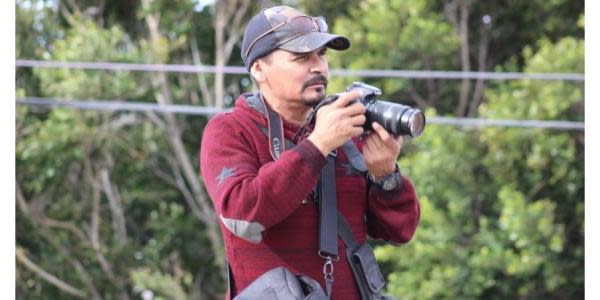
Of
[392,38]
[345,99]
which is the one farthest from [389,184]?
[392,38]

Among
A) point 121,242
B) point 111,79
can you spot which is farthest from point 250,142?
point 121,242

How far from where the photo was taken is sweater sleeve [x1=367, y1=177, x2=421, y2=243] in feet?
8.30

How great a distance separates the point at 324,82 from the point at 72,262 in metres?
9.19

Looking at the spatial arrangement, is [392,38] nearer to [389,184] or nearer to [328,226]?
[389,184]

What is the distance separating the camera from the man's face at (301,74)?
7.98ft

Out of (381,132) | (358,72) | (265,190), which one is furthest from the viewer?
(358,72)

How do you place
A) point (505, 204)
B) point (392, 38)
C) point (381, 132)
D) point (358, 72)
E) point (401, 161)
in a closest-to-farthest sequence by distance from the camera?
1. point (381, 132)
2. point (505, 204)
3. point (358, 72)
4. point (401, 161)
5. point (392, 38)

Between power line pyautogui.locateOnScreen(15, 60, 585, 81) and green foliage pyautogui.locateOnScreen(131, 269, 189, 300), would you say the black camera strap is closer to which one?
power line pyautogui.locateOnScreen(15, 60, 585, 81)

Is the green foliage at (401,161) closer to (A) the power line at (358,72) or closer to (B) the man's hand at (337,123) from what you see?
(A) the power line at (358,72)

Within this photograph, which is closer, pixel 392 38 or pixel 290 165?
pixel 290 165

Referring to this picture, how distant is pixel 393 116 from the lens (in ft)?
7.69

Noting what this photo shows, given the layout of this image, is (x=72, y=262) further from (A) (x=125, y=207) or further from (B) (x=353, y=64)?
(B) (x=353, y=64)

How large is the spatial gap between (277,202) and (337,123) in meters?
0.21

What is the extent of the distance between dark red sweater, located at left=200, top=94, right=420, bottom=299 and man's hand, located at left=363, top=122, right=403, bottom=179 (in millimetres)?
62
